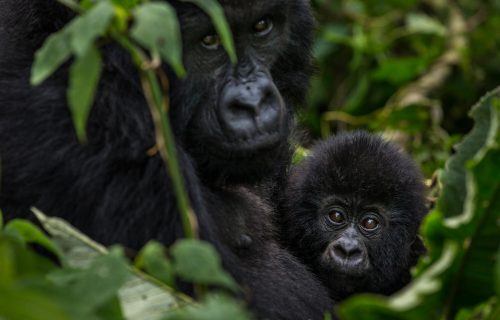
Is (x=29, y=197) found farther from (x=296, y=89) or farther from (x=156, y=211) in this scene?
(x=296, y=89)

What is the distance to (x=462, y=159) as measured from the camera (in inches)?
89.4

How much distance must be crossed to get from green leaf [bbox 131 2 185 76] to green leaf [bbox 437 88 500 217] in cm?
88

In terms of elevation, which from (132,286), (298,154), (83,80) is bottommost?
(298,154)

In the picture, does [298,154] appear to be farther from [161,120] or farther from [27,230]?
[161,120]

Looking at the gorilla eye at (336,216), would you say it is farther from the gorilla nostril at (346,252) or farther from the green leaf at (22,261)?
the green leaf at (22,261)

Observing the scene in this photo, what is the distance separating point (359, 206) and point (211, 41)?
1160 millimetres

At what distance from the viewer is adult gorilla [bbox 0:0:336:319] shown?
96.9 inches

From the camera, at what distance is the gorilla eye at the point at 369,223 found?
3.60 metres

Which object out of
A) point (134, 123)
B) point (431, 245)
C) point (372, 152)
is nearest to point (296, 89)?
point (372, 152)

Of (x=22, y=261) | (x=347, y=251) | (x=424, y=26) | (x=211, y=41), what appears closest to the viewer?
(x=22, y=261)

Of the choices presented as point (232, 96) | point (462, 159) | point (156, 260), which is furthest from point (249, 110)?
point (156, 260)

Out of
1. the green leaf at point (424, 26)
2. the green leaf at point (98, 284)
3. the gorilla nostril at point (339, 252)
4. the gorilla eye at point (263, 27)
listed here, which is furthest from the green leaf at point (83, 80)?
the green leaf at point (424, 26)

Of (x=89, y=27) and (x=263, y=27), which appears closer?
(x=89, y=27)

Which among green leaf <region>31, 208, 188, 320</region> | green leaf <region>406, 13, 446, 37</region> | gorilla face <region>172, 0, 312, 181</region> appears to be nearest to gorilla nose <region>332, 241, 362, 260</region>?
gorilla face <region>172, 0, 312, 181</region>
